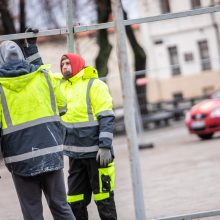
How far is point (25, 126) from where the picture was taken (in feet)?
20.4

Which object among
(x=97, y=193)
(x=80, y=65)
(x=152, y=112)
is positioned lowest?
(x=152, y=112)

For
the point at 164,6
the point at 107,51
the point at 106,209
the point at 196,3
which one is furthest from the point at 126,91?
the point at 196,3

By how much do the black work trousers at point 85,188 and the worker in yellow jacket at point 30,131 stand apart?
116 cm

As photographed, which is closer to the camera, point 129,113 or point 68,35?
point 129,113

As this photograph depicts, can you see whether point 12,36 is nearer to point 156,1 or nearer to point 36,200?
point 36,200

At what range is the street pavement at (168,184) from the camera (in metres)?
7.47

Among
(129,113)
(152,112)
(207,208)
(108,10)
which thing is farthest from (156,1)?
(129,113)

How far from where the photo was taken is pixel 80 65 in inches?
297

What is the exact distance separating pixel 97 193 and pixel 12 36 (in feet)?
5.11

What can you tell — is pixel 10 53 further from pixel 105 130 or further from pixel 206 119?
pixel 206 119

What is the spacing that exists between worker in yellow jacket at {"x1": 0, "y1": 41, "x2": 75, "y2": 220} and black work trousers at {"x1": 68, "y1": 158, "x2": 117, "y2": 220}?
1.16 metres

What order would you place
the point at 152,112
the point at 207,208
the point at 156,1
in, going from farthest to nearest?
the point at 156,1, the point at 152,112, the point at 207,208

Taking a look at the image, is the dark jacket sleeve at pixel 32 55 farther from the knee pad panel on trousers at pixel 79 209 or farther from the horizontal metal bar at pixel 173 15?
the knee pad panel on trousers at pixel 79 209

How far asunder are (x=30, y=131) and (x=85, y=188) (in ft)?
5.46
